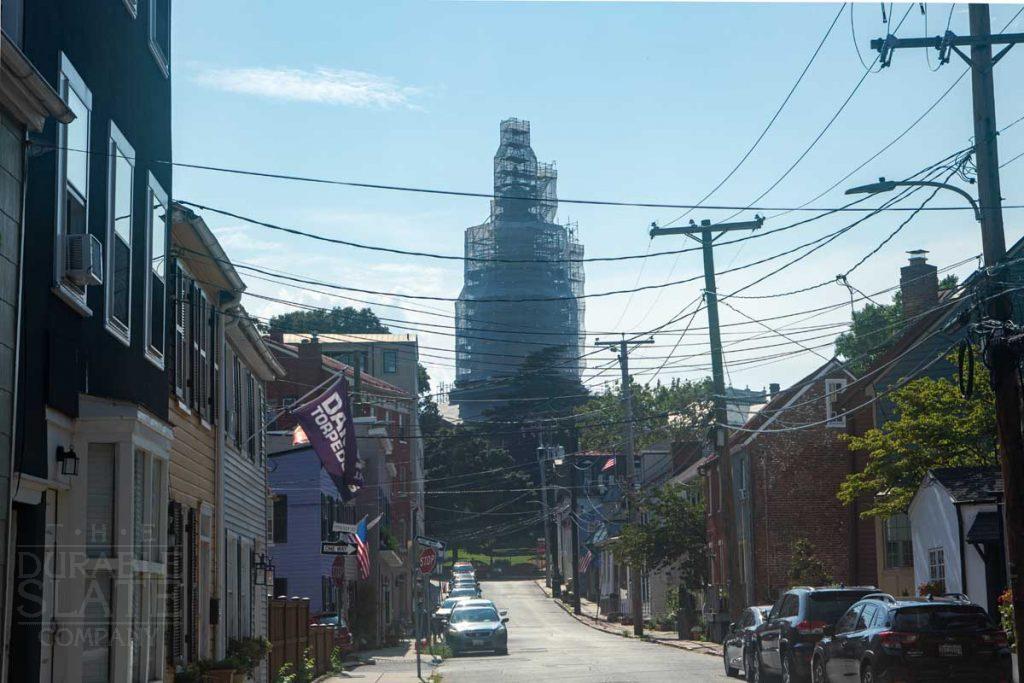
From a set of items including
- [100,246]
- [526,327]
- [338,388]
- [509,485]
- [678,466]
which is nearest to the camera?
[100,246]

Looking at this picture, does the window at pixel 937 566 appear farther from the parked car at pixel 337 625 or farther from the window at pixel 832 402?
the parked car at pixel 337 625

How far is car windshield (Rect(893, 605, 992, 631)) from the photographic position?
19188 millimetres

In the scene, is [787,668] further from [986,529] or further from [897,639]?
[986,529]

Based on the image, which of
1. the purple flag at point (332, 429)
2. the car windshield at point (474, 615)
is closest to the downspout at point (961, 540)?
the purple flag at point (332, 429)

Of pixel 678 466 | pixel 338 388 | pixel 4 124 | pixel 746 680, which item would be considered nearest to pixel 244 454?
pixel 338 388

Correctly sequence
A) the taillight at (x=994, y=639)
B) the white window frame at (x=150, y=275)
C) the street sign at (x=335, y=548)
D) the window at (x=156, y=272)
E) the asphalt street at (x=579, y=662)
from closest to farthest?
the white window frame at (x=150, y=275) < the window at (x=156, y=272) < the taillight at (x=994, y=639) < the asphalt street at (x=579, y=662) < the street sign at (x=335, y=548)

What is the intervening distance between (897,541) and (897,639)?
22.2m

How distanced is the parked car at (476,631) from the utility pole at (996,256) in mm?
24650

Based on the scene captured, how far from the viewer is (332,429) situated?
25312 millimetres

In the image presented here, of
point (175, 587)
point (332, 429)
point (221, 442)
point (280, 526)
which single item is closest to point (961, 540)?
point (332, 429)

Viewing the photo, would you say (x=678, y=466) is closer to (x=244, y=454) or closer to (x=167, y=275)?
(x=244, y=454)

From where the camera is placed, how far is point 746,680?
88.8 ft

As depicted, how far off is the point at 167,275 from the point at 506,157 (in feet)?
562

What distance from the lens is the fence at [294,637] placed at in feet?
88.4
